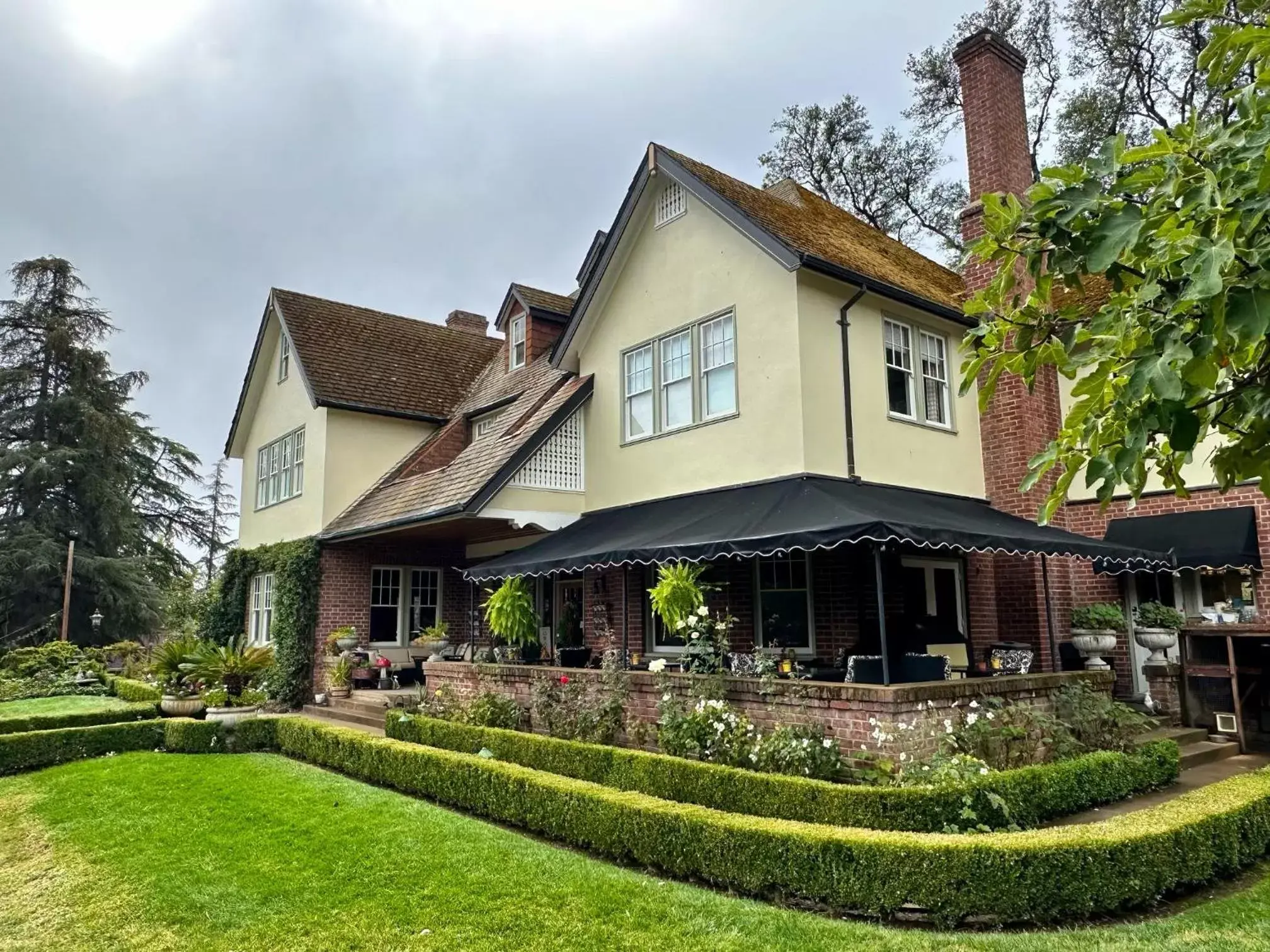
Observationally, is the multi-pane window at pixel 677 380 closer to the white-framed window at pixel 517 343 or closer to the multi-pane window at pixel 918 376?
the multi-pane window at pixel 918 376

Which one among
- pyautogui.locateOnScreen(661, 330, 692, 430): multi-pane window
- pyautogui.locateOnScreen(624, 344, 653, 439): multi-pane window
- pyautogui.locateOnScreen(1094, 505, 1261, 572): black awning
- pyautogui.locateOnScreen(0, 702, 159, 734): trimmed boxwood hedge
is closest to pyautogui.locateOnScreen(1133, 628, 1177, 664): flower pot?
pyautogui.locateOnScreen(1094, 505, 1261, 572): black awning

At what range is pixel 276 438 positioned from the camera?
22.4 m

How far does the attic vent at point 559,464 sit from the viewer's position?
1492 centimetres

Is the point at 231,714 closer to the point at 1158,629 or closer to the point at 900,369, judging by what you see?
→ the point at 900,369

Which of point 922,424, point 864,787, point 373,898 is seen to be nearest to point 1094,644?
point 922,424

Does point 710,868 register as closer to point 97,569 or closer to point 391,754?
point 391,754

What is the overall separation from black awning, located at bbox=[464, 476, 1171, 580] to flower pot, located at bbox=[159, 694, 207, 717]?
7.05 metres

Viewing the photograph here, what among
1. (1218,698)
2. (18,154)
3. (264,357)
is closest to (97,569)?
(264,357)

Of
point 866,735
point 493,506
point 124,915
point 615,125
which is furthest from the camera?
point 615,125

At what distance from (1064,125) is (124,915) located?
91.3ft

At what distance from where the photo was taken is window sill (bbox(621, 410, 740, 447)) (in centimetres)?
1278

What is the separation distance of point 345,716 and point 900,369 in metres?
12.3

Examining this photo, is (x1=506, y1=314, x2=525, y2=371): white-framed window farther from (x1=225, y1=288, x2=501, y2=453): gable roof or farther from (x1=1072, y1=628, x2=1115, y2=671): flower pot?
(x1=1072, y1=628, x2=1115, y2=671): flower pot

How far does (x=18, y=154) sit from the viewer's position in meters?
19.2
